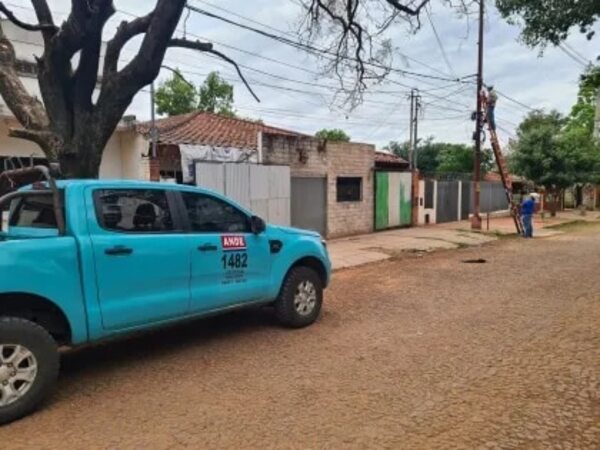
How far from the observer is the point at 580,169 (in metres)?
31.1

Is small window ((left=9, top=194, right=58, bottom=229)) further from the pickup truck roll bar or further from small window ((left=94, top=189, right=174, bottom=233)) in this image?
small window ((left=94, top=189, right=174, bottom=233))

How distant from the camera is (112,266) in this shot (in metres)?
4.73

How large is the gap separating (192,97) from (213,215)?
127 ft

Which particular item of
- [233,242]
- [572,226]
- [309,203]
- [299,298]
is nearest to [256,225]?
[233,242]

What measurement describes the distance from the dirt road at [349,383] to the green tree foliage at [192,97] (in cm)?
3648

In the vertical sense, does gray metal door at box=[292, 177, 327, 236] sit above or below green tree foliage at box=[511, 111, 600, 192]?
below

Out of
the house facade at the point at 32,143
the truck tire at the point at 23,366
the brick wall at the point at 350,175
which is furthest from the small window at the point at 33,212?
the brick wall at the point at 350,175

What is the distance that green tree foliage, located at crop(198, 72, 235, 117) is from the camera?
142 feet

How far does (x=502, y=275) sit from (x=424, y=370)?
21.2 feet

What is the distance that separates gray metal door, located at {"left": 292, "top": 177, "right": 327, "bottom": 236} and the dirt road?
8396 millimetres

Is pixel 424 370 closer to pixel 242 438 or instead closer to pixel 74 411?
pixel 242 438

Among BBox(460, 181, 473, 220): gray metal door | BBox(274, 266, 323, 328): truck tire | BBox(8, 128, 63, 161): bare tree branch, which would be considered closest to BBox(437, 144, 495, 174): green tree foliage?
BBox(460, 181, 473, 220): gray metal door

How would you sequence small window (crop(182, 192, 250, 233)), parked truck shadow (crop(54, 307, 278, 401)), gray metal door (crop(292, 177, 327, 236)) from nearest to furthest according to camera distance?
1. parked truck shadow (crop(54, 307, 278, 401))
2. small window (crop(182, 192, 250, 233))
3. gray metal door (crop(292, 177, 327, 236))

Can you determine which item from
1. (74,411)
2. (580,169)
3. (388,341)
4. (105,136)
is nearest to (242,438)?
(74,411)
